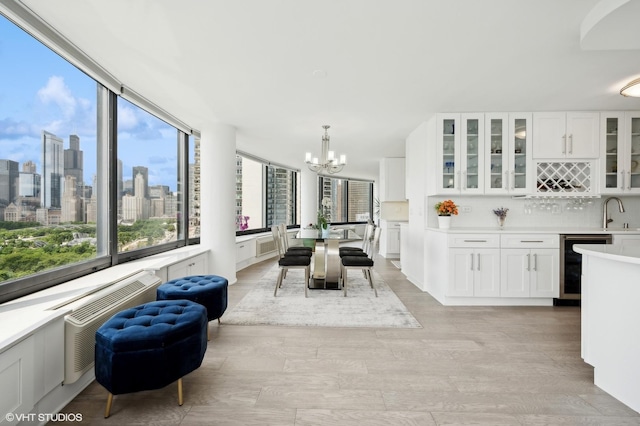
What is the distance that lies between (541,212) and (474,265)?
1532 millimetres

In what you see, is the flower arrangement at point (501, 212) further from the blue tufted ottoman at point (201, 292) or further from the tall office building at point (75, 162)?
the tall office building at point (75, 162)

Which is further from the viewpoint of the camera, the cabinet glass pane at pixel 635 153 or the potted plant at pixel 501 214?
the potted plant at pixel 501 214

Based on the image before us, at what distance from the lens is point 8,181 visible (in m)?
2.15

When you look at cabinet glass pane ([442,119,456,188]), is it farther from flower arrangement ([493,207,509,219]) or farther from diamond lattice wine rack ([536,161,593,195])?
diamond lattice wine rack ([536,161,593,195])

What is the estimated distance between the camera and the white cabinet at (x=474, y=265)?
3.86 meters

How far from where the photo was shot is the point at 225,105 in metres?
3.91

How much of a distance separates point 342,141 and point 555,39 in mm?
3791

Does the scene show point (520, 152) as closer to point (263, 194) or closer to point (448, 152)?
point (448, 152)

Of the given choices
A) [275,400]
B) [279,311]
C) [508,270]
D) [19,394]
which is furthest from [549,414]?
[19,394]

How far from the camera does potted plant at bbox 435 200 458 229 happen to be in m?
4.17

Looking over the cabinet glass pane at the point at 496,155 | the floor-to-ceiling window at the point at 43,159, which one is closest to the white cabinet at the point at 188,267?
the floor-to-ceiling window at the point at 43,159

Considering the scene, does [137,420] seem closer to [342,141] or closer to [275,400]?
[275,400]

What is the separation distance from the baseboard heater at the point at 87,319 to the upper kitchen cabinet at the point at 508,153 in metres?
4.42

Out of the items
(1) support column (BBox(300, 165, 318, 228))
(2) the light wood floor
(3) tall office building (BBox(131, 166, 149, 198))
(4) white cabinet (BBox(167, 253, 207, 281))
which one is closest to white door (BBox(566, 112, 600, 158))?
(2) the light wood floor
